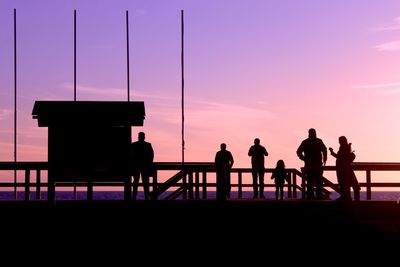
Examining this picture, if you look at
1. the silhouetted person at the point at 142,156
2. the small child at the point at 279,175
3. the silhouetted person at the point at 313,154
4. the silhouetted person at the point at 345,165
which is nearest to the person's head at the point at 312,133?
the silhouetted person at the point at 313,154

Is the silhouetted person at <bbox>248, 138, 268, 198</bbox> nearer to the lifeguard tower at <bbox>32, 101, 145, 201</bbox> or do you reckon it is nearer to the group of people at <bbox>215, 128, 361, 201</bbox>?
the group of people at <bbox>215, 128, 361, 201</bbox>

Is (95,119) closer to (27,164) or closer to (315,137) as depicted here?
(27,164)

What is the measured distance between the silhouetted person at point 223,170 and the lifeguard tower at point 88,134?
11.1ft

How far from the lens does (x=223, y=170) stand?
2402 centimetres

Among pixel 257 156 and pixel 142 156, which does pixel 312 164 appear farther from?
pixel 142 156

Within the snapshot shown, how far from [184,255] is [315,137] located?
12693mm

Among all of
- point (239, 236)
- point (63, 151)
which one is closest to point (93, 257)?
point (239, 236)

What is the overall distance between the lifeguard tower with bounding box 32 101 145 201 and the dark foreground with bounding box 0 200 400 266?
114 centimetres

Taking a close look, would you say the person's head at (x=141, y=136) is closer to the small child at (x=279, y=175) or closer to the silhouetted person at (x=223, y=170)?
the silhouetted person at (x=223, y=170)

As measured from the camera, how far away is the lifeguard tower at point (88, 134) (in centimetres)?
2122

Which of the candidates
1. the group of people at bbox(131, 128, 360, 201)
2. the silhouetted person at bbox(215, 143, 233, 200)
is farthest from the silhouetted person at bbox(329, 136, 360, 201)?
the silhouetted person at bbox(215, 143, 233, 200)

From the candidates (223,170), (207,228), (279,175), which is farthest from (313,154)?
(207,228)

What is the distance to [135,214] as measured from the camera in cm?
1973

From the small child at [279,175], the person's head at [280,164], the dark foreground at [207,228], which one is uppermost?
the person's head at [280,164]
